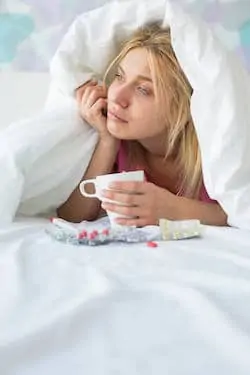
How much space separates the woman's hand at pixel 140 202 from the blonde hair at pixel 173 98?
0.09 m

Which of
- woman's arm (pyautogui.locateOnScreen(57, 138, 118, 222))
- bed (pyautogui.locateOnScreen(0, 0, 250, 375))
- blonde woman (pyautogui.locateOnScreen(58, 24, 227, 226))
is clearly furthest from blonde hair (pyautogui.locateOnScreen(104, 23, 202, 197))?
bed (pyautogui.locateOnScreen(0, 0, 250, 375))

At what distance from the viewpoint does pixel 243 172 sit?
1.13 m

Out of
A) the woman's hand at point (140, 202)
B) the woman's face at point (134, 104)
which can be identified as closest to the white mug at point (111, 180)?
the woman's hand at point (140, 202)

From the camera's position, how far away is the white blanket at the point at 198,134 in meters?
1.12

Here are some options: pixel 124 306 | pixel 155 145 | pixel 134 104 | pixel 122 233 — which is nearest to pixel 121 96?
pixel 134 104

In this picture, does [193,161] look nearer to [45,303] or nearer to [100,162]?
[100,162]

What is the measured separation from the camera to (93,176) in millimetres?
1255

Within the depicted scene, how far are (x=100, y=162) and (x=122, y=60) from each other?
19 cm

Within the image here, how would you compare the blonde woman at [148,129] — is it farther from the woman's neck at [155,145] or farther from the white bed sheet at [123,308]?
the white bed sheet at [123,308]

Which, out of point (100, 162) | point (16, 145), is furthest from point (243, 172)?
point (16, 145)

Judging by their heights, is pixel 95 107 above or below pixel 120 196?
above

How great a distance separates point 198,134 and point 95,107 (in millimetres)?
199

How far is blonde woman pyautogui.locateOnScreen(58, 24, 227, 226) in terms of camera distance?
1.17 m

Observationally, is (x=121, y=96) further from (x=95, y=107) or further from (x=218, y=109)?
(x=218, y=109)
